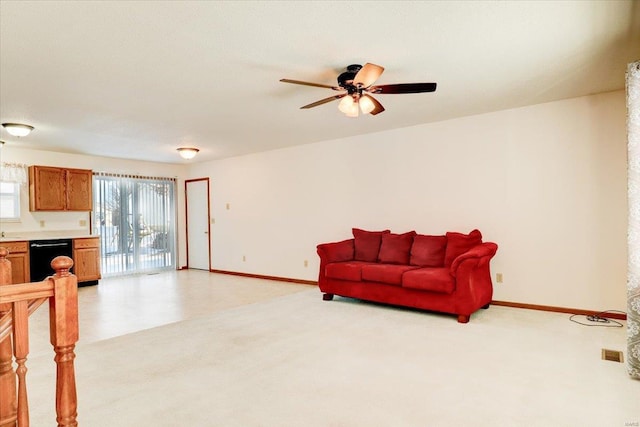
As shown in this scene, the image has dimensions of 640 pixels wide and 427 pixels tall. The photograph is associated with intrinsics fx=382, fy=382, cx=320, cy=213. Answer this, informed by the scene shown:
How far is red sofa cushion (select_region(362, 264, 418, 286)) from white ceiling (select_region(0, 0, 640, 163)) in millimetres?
1881

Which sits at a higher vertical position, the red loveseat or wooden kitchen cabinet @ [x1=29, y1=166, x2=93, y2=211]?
wooden kitchen cabinet @ [x1=29, y1=166, x2=93, y2=211]

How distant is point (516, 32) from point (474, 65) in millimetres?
579

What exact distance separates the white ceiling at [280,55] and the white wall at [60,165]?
204 cm

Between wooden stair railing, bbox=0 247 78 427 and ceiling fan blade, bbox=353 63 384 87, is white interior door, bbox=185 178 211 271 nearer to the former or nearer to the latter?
ceiling fan blade, bbox=353 63 384 87

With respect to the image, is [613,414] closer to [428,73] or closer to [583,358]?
[583,358]

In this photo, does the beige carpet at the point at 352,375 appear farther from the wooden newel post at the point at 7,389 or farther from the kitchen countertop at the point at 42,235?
the kitchen countertop at the point at 42,235

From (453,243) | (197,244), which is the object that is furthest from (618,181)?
(197,244)

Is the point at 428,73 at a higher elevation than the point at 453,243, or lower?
higher

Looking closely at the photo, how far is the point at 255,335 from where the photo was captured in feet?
12.0

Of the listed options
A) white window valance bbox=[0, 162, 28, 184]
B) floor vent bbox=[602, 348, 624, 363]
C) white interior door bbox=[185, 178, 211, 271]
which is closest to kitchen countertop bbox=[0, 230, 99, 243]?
white window valance bbox=[0, 162, 28, 184]

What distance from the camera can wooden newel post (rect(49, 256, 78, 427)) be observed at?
1.38 m

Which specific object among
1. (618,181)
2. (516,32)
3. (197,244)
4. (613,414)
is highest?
(516,32)

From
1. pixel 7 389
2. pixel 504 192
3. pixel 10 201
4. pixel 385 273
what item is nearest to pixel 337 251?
pixel 385 273

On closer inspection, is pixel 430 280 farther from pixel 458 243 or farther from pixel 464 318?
pixel 458 243
